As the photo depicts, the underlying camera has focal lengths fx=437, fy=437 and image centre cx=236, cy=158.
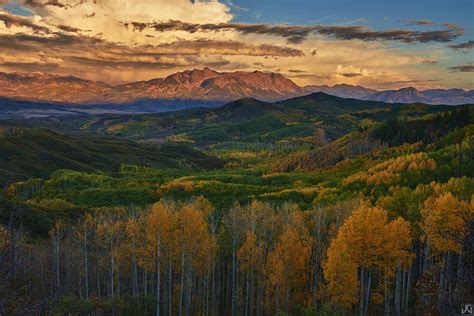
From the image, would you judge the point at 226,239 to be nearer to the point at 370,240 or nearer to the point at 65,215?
the point at 370,240

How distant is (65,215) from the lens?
440 feet

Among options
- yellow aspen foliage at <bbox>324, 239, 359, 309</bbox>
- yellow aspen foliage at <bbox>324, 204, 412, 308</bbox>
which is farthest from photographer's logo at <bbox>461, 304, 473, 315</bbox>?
yellow aspen foliage at <bbox>324, 204, 412, 308</bbox>

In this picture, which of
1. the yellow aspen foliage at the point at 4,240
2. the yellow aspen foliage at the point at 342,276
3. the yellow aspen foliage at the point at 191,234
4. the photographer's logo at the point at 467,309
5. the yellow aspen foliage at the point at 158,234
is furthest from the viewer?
the yellow aspen foliage at the point at 191,234

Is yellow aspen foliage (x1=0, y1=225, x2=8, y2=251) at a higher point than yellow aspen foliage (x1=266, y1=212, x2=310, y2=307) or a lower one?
higher

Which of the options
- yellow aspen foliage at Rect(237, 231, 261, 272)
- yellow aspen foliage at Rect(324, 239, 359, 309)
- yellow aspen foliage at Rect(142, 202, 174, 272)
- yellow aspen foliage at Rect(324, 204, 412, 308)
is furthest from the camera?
yellow aspen foliage at Rect(237, 231, 261, 272)

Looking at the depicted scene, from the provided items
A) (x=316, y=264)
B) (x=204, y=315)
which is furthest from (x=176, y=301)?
(x=316, y=264)

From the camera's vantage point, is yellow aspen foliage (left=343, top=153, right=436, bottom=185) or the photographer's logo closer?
the photographer's logo

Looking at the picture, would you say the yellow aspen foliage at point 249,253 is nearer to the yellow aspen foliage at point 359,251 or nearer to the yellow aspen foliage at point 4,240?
the yellow aspen foliage at point 359,251

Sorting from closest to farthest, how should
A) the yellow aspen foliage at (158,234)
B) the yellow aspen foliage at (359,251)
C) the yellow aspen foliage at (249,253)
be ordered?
the yellow aspen foliage at (359,251) < the yellow aspen foliage at (158,234) < the yellow aspen foliage at (249,253)

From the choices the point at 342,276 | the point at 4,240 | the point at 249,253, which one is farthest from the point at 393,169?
the point at 4,240

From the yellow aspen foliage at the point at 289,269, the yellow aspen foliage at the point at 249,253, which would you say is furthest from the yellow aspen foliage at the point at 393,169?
the yellow aspen foliage at the point at 249,253

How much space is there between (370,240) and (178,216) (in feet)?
96.9

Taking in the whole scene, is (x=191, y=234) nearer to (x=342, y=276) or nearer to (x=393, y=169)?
(x=342, y=276)

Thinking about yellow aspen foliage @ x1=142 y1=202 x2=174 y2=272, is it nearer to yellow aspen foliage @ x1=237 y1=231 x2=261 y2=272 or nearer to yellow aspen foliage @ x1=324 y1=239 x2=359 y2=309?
yellow aspen foliage @ x1=237 y1=231 x2=261 y2=272
